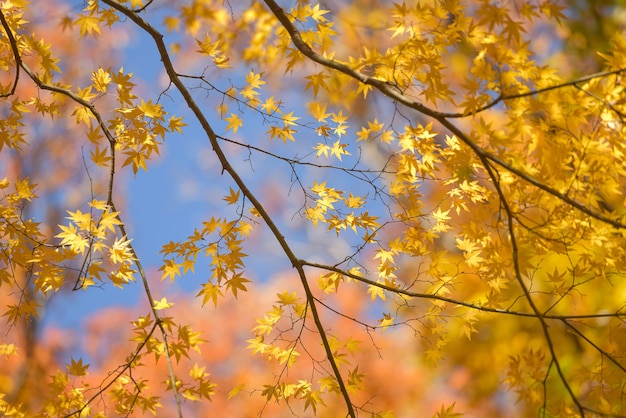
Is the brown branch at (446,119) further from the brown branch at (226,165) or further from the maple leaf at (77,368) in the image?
the maple leaf at (77,368)

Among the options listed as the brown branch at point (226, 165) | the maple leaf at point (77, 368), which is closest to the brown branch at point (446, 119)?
the brown branch at point (226, 165)

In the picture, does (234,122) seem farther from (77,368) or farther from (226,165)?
(77,368)

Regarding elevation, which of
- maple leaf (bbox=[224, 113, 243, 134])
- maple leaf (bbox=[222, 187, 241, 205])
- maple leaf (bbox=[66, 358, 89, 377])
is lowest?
maple leaf (bbox=[66, 358, 89, 377])

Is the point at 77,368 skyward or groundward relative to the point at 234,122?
groundward

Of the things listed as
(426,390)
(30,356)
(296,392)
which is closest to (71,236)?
(296,392)

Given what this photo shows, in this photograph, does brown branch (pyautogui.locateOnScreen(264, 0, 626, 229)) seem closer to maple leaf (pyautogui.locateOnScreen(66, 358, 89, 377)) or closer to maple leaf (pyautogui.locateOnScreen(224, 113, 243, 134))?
maple leaf (pyautogui.locateOnScreen(224, 113, 243, 134))

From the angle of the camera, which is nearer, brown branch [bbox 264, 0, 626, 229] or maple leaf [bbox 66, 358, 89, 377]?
brown branch [bbox 264, 0, 626, 229]

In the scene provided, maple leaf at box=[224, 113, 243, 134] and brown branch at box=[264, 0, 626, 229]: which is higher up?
maple leaf at box=[224, 113, 243, 134]

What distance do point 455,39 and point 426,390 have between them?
4.99m

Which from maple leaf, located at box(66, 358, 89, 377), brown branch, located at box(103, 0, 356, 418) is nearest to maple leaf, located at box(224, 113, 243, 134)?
brown branch, located at box(103, 0, 356, 418)

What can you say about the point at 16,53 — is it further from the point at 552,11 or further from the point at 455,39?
the point at 552,11

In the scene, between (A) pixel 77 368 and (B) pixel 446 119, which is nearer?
(B) pixel 446 119

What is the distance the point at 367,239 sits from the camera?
215cm

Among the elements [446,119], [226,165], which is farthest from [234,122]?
[446,119]
